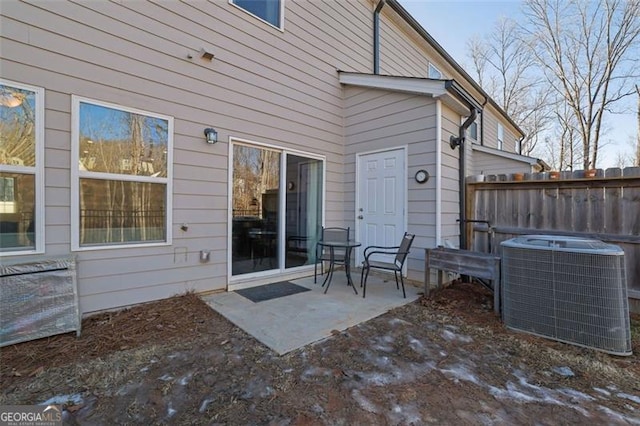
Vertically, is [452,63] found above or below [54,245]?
above

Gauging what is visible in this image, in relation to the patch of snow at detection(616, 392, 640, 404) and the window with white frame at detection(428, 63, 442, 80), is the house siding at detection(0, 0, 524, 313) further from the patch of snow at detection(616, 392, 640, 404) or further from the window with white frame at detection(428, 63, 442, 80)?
the window with white frame at detection(428, 63, 442, 80)

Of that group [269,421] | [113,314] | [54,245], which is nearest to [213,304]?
[113,314]

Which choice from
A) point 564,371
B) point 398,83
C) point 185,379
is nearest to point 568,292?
point 564,371

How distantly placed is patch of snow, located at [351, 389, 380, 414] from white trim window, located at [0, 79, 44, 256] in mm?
3056

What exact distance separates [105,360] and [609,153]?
62.2 ft

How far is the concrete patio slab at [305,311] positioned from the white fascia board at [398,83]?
2841 millimetres

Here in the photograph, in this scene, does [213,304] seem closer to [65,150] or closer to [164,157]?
[164,157]

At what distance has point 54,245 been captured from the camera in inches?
111

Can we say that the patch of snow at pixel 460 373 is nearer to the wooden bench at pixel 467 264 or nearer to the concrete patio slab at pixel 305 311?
the concrete patio slab at pixel 305 311

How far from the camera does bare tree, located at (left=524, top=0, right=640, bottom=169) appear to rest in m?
10.6

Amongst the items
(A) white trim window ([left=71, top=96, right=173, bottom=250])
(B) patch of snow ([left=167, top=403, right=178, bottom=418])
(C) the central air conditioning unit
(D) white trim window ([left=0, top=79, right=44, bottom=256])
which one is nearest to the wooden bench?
(C) the central air conditioning unit

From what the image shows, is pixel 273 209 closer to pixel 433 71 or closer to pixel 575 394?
pixel 575 394

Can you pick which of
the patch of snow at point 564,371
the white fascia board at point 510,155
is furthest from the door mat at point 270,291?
the white fascia board at point 510,155

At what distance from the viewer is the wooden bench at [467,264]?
10.9 feet
